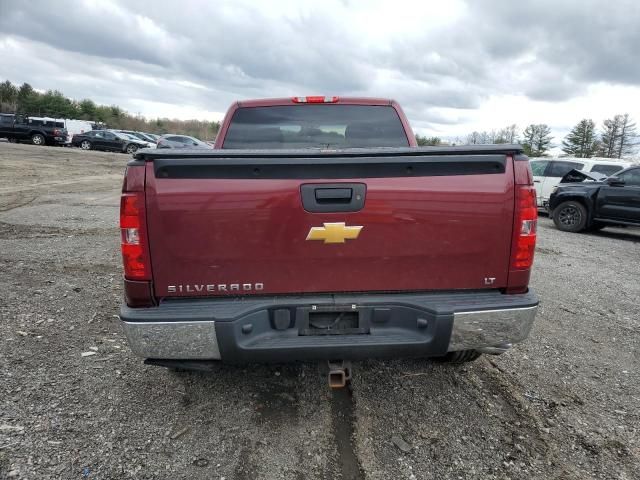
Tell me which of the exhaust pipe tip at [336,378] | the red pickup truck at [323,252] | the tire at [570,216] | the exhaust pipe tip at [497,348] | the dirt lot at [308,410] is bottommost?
the tire at [570,216]

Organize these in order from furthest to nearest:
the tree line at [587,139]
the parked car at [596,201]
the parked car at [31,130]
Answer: the tree line at [587,139], the parked car at [31,130], the parked car at [596,201]

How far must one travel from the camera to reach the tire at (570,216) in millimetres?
10430

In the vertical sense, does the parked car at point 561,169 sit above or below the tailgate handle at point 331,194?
below

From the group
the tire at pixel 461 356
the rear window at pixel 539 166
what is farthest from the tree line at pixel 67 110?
the tire at pixel 461 356

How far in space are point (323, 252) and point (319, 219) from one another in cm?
18

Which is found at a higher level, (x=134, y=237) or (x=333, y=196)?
(x=333, y=196)

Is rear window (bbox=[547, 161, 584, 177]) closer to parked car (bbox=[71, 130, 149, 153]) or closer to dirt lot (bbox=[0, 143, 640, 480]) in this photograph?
dirt lot (bbox=[0, 143, 640, 480])

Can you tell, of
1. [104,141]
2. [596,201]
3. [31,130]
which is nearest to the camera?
[596,201]

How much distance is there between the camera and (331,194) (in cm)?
239

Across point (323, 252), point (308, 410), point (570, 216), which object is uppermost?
point (323, 252)

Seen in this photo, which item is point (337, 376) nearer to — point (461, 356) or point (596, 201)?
point (461, 356)

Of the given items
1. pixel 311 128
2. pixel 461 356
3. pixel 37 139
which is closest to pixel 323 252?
pixel 461 356

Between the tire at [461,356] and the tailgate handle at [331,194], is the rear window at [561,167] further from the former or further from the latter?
the tailgate handle at [331,194]

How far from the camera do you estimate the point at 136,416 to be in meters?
2.86
